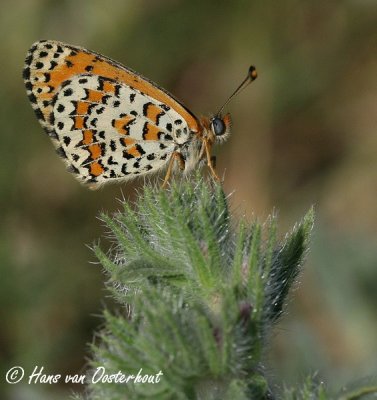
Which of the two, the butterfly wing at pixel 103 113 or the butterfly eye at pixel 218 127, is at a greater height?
the butterfly eye at pixel 218 127

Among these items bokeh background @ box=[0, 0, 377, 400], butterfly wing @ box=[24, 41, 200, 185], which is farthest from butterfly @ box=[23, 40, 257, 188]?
bokeh background @ box=[0, 0, 377, 400]

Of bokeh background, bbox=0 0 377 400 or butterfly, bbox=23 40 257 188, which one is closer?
butterfly, bbox=23 40 257 188

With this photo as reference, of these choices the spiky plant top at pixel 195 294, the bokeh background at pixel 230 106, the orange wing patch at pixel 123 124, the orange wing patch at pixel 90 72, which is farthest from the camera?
the bokeh background at pixel 230 106

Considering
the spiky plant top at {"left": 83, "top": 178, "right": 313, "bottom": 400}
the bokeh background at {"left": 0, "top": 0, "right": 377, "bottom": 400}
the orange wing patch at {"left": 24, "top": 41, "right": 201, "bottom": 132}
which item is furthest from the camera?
the bokeh background at {"left": 0, "top": 0, "right": 377, "bottom": 400}

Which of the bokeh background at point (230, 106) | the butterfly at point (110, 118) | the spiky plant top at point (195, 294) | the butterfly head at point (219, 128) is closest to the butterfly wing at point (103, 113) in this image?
the butterfly at point (110, 118)

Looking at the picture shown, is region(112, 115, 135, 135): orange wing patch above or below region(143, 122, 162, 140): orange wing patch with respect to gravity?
below

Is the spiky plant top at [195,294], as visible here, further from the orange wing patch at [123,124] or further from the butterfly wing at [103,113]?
the orange wing patch at [123,124]

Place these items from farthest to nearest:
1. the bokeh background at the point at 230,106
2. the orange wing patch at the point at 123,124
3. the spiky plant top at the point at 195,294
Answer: the bokeh background at the point at 230,106 < the orange wing patch at the point at 123,124 < the spiky plant top at the point at 195,294

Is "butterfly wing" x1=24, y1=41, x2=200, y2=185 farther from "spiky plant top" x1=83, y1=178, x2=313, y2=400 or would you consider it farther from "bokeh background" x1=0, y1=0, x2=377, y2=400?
"bokeh background" x1=0, y1=0, x2=377, y2=400
